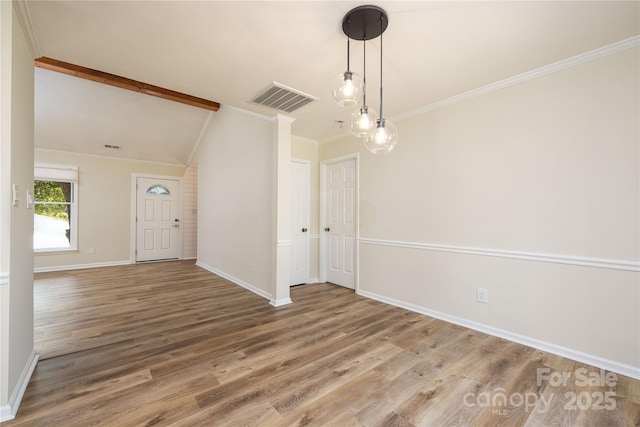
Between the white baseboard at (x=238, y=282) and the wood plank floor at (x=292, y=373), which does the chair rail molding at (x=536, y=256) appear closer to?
the wood plank floor at (x=292, y=373)

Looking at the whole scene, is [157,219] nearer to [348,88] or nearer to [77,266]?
[77,266]

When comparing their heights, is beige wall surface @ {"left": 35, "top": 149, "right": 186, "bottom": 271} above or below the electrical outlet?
above

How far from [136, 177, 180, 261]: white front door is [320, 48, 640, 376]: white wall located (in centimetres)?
596

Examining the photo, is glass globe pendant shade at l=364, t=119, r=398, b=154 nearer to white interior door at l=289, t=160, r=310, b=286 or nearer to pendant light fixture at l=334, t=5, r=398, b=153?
pendant light fixture at l=334, t=5, r=398, b=153

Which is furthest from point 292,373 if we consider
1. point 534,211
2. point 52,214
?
point 52,214

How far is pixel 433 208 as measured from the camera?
10.5 feet

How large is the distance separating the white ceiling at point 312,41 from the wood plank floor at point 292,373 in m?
2.53

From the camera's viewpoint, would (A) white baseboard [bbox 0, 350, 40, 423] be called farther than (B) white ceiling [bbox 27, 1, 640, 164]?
No

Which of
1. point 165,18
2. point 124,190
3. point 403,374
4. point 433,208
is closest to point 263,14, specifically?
point 165,18

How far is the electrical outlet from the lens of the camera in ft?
9.10

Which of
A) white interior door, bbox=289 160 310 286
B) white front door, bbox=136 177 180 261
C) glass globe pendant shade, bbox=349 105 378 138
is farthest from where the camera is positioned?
white front door, bbox=136 177 180 261

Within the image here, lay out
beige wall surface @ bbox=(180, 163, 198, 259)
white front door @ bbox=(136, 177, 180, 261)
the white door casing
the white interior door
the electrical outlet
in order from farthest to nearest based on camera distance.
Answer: beige wall surface @ bbox=(180, 163, 198, 259), white front door @ bbox=(136, 177, 180, 261), the white interior door, the white door casing, the electrical outlet

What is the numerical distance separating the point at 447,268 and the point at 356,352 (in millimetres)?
1454

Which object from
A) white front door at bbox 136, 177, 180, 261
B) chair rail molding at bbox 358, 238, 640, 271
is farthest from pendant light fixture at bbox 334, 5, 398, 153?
white front door at bbox 136, 177, 180, 261
